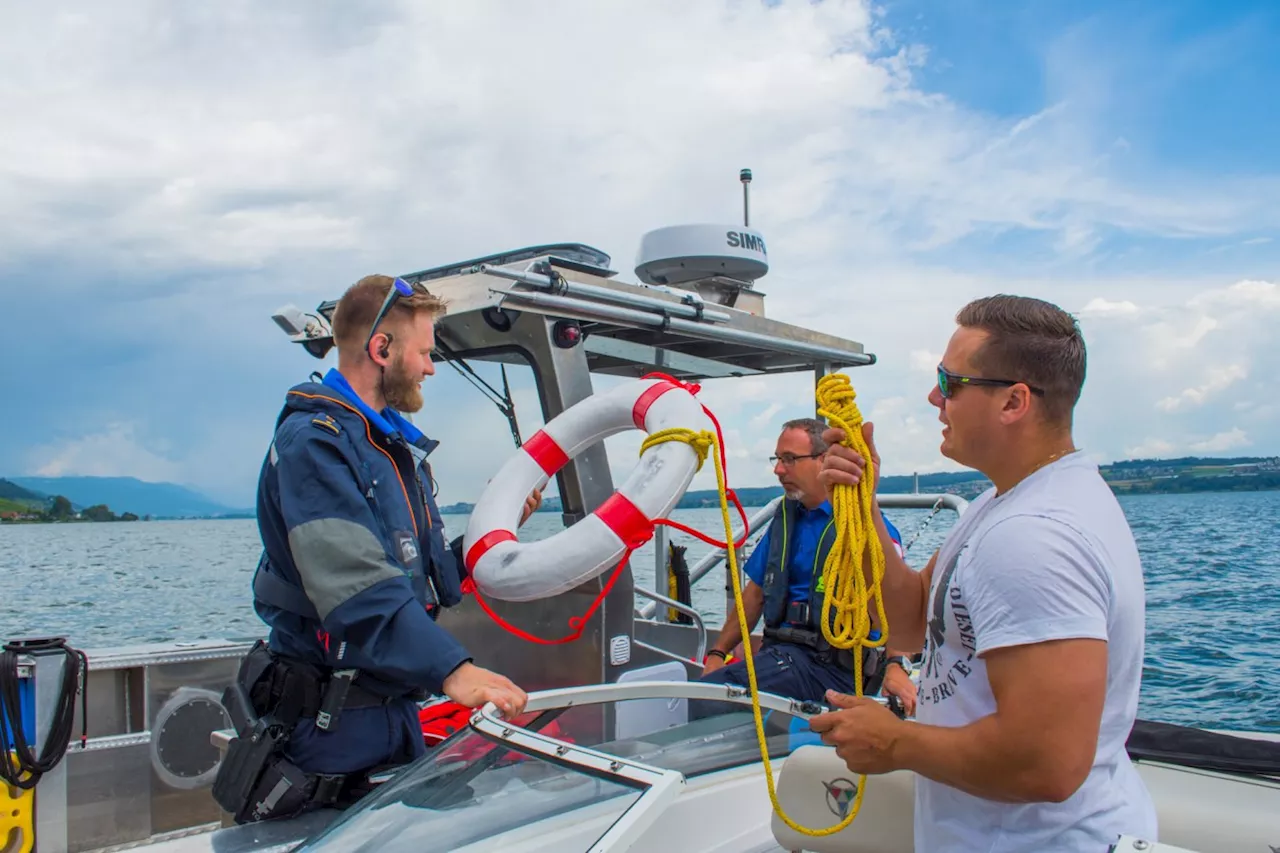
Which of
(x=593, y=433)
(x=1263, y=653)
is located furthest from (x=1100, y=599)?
(x=1263, y=653)

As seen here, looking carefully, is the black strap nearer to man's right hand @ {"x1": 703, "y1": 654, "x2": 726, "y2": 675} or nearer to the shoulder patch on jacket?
the shoulder patch on jacket

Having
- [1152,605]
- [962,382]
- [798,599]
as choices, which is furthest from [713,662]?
[1152,605]

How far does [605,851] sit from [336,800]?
977mm

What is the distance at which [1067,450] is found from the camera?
1473 millimetres

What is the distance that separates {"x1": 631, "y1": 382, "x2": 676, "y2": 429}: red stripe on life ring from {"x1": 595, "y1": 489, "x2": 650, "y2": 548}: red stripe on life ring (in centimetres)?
37

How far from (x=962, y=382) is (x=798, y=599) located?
2515 mm

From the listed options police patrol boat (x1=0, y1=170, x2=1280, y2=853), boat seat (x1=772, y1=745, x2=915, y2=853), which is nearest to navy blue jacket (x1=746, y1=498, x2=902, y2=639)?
police patrol boat (x1=0, y1=170, x2=1280, y2=853)

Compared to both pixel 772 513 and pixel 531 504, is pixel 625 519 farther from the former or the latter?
pixel 772 513

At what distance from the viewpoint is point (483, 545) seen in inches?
117

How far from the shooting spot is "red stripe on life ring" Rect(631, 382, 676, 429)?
10.1ft

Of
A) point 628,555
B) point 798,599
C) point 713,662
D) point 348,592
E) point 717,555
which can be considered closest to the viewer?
point 348,592

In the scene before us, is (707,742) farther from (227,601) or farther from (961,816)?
(227,601)

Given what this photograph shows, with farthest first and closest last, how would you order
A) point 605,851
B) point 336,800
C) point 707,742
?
point 707,742
point 336,800
point 605,851

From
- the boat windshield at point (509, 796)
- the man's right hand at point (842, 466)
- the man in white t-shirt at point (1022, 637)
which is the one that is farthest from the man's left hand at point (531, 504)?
the man in white t-shirt at point (1022, 637)
